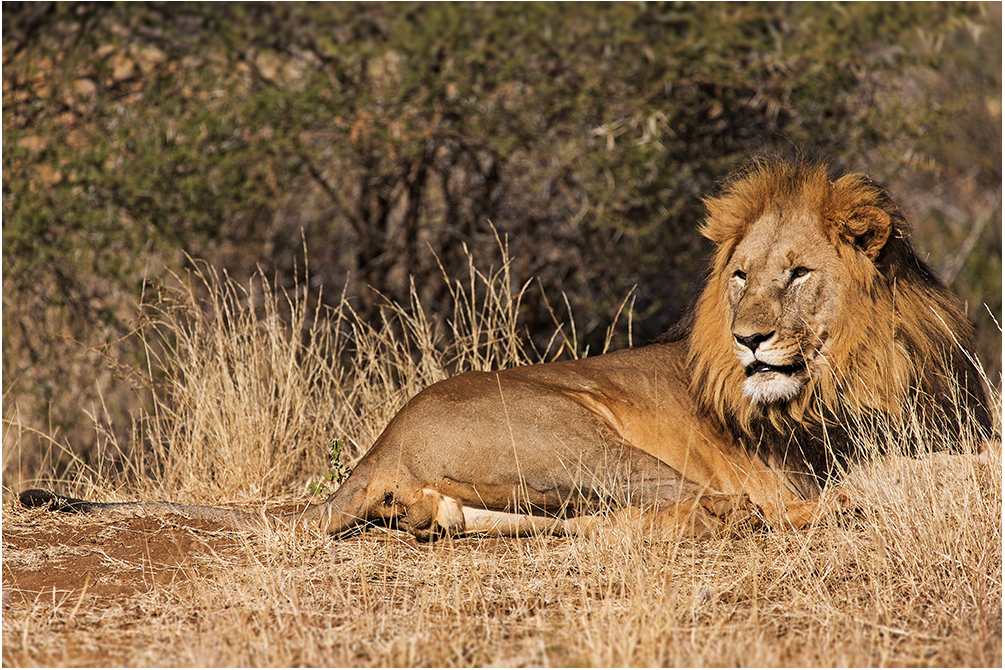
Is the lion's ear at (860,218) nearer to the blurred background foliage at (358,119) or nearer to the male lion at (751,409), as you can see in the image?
the male lion at (751,409)

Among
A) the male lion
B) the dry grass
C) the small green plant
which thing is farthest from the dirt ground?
the small green plant

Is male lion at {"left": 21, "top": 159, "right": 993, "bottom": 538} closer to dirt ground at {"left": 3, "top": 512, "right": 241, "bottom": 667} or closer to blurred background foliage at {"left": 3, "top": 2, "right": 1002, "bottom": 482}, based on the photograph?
dirt ground at {"left": 3, "top": 512, "right": 241, "bottom": 667}

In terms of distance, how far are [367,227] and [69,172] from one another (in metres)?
2.36

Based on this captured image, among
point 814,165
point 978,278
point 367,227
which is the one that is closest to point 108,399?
point 367,227

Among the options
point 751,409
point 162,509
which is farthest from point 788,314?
point 162,509

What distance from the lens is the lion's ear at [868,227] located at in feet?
11.3

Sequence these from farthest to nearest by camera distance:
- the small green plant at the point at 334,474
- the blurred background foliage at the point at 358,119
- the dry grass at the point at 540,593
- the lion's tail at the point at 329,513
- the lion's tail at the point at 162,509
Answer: the blurred background foliage at the point at 358,119 < the small green plant at the point at 334,474 < the lion's tail at the point at 162,509 < the lion's tail at the point at 329,513 < the dry grass at the point at 540,593

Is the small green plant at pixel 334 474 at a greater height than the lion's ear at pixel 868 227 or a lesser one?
lesser

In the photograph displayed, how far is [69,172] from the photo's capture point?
22.6ft

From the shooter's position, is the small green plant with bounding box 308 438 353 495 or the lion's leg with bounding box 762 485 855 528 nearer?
the lion's leg with bounding box 762 485 855 528

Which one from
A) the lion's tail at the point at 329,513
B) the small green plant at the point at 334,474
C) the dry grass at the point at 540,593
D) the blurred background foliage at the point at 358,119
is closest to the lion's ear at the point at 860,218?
the dry grass at the point at 540,593

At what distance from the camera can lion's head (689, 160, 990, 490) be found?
3.46 m

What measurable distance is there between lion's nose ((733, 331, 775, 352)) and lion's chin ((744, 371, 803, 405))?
11cm

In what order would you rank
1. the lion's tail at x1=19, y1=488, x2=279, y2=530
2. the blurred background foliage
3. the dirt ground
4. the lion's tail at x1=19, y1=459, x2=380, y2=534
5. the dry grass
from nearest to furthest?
the dry grass < the dirt ground < the lion's tail at x1=19, y1=459, x2=380, y2=534 < the lion's tail at x1=19, y1=488, x2=279, y2=530 < the blurred background foliage
